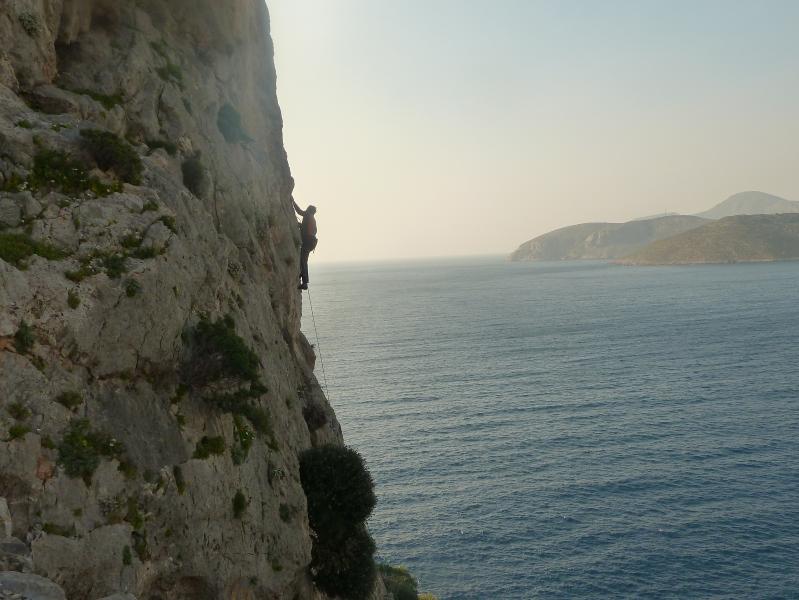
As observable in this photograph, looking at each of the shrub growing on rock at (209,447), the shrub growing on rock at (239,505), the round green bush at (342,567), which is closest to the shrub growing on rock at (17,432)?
the shrub growing on rock at (209,447)

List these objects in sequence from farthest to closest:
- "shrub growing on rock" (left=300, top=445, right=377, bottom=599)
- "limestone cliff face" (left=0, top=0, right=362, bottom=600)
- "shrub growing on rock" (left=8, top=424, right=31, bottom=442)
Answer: "shrub growing on rock" (left=300, top=445, right=377, bottom=599)
"limestone cliff face" (left=0, top=0, right=362, bottom=600)
"shrub growing on rock" (left=8, top=424, right=31, bottom=442)

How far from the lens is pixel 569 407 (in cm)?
7581

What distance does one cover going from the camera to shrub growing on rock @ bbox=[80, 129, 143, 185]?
20297mm

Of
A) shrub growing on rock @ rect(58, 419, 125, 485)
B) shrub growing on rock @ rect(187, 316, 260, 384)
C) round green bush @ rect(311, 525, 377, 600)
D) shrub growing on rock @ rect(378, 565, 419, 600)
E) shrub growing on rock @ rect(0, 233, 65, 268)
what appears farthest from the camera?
shrub growing on rock @ rect(378, 565, 419, 600)

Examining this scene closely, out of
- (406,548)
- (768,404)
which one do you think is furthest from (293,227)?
(768,404)

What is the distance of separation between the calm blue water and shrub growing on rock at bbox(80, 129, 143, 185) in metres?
36.5

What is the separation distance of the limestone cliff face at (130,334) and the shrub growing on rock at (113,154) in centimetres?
13

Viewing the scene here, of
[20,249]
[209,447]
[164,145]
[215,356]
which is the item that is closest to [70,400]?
[20,249]

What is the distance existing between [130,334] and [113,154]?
282 inches

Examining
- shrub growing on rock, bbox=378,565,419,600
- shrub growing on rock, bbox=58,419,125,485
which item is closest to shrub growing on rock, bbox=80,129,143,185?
shrub growing on rock, bbox=58,419,125,485

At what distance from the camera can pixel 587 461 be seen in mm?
59312

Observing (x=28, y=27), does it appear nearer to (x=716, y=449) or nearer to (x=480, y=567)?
(x=480, y=567)

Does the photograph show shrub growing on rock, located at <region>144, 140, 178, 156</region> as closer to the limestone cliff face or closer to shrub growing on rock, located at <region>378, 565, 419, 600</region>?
the limestone cliff face

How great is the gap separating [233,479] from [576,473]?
148 ft
